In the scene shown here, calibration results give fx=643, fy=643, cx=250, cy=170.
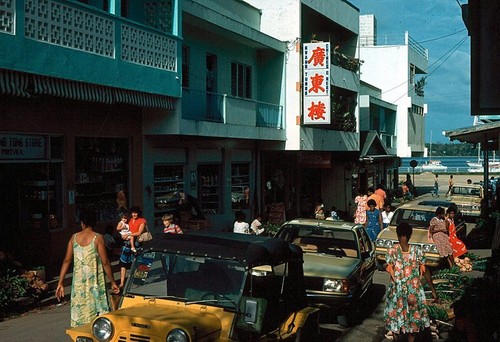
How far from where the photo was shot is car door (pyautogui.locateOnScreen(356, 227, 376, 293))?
10.8 m

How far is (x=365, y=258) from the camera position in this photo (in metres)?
11.1

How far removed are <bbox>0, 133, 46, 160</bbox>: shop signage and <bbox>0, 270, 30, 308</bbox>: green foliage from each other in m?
2.54

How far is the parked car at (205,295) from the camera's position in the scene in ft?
18.0

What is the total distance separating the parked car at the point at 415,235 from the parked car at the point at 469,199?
12.1 meters

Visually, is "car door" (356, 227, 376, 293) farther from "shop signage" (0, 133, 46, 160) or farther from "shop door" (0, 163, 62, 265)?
"shop signage" (0, 133, 46, 160)

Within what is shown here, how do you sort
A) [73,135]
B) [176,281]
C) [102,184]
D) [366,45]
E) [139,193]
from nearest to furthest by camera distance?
[176,281]
[73,135]
[102,184]
[139,193]
[366,45]

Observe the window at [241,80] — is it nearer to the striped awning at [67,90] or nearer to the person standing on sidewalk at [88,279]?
the striped awning at [67,90]

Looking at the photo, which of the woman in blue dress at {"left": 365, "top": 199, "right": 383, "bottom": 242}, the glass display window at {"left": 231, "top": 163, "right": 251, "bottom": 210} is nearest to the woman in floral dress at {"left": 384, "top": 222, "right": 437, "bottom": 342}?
the woman in blue dress at {"left": 365, "top": 199, "right": 383, "bottom": 242}

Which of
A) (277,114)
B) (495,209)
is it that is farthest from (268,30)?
(495,209)

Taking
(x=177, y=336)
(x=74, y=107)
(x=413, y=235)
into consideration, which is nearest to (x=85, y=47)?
(x=74, y=107)

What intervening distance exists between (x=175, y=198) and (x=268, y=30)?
8620 mm

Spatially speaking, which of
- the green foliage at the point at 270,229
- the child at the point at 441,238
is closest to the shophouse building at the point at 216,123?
the green foliage at the point at 270,229

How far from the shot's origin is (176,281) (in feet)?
20.1

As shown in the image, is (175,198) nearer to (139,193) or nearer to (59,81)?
(139,193)
